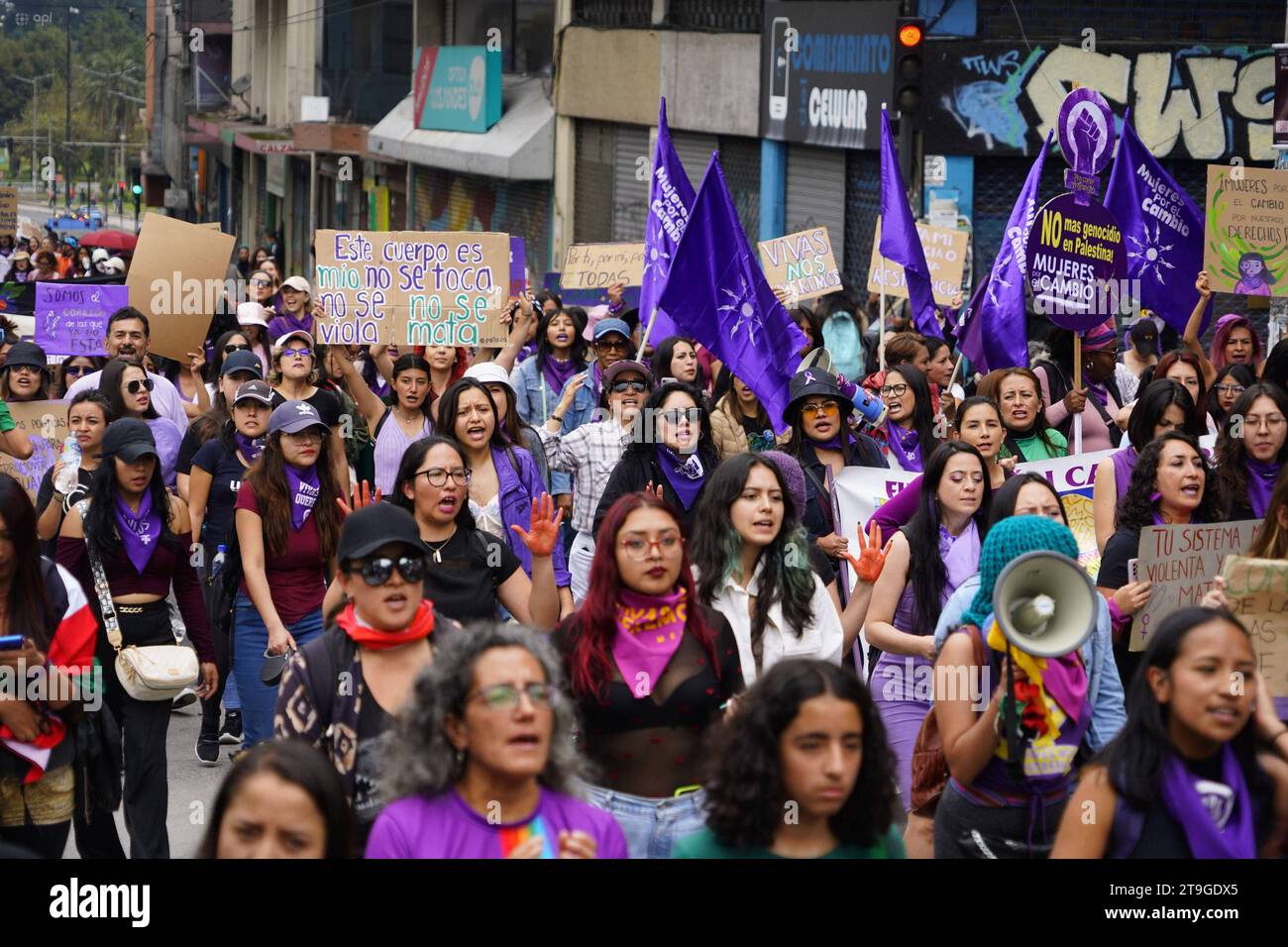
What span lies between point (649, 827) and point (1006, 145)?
1564 centimetres

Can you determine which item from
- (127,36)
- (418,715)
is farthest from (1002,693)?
(127,36)

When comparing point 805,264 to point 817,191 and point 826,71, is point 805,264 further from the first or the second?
point 817,191

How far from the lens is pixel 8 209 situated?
2434 cm

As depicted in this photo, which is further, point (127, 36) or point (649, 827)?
point (127, 36)

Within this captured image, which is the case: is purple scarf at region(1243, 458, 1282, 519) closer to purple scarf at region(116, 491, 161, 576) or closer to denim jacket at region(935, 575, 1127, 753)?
denim jacket at region(935, 575, 1127, 753)

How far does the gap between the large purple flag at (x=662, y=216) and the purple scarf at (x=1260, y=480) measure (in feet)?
17.2

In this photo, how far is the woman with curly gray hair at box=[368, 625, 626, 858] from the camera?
3.90 metres

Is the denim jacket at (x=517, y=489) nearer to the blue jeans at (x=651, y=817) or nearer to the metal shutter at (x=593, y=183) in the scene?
the blue jeans at (x=651, y=817)

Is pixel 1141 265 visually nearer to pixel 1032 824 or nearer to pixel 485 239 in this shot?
pixel 485 239

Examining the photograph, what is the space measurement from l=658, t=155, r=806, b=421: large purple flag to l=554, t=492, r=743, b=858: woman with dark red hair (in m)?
5.56

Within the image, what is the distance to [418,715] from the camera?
4031mm

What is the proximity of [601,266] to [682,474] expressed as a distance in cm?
767

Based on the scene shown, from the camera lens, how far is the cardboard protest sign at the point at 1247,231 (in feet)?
39.4

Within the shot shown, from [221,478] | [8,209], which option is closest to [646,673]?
[221,478]
